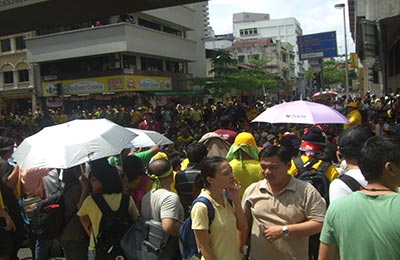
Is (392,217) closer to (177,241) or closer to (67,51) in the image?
(177,241)

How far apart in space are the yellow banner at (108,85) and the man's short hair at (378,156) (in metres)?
33.0

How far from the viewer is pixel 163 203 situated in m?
3.60

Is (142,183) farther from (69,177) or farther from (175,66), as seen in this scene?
(175,66)

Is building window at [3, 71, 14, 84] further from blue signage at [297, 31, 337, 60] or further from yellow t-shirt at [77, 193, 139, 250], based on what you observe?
yellow t-shirt at [77, 193, 139, 250]

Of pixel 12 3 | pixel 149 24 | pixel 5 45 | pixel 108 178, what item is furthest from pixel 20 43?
pixel 108 178

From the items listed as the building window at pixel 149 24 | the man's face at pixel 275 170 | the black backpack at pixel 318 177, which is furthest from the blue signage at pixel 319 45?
the man's face at pixel 275 170

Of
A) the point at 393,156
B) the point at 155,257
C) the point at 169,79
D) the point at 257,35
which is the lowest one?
the point at 155,257

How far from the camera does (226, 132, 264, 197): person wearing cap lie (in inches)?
172

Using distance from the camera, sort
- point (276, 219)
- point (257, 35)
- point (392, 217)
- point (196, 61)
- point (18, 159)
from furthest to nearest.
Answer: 1. point (257, 35)
2. point (196, 61)
3. point (18, 159)
4. point (276, 219)
5. point (392, 217)

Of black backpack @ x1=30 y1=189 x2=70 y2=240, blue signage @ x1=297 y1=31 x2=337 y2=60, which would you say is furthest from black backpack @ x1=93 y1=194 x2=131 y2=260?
blue signage @ x1=297 y1=31 x2=337 y2=60

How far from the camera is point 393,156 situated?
7.14ft

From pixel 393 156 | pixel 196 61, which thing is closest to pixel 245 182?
pixel 393 156

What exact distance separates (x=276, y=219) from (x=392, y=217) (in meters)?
1.16

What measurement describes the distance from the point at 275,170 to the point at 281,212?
1.05 ft
